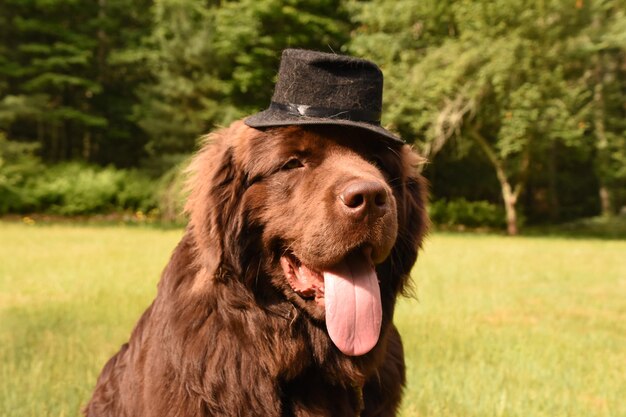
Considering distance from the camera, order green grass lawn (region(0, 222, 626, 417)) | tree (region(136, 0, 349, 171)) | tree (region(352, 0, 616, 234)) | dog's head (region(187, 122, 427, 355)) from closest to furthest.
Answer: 1. dog's head (region(187, 122, 427, 355))
2. green grass lawn (region(0, 222, 626, 417))
3. tree (region(352, 0, 616, 234))
4. tree (region(136, 0, 349, 171))

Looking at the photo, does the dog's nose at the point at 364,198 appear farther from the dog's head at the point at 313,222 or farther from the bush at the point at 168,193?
the bush at the point at 168,193

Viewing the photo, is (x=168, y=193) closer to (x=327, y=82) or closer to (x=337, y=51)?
(x=337, y=51)

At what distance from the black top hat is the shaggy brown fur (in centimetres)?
10

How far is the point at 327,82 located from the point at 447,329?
166 inches

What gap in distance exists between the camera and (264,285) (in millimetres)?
2660

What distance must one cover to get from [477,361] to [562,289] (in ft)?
15.1

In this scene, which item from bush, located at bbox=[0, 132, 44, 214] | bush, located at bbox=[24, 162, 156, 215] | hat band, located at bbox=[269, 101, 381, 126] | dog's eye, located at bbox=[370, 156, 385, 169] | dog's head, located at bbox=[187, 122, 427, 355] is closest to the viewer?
dog's head, located at bbox=[187, 122, 427, 355]

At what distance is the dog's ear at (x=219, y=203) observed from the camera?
2.62m

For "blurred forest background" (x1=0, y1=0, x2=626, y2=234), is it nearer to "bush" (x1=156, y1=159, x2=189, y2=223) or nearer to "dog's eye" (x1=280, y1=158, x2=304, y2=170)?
"bush" (x1=156, y1=159, x2=189, y2=223)

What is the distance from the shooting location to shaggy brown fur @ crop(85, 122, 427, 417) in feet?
8.29

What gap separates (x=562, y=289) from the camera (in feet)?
29.7

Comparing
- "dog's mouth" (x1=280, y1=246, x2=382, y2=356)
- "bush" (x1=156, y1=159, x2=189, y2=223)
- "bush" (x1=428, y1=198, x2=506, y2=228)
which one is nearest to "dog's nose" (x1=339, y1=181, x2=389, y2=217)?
"dog's mouth" (x1=280, y1=246, x2=382, y2=356)

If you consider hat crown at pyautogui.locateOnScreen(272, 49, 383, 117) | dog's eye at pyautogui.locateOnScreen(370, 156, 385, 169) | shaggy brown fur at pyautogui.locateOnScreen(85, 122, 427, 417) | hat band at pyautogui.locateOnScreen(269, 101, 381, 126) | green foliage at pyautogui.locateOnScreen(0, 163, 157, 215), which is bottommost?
green foliage at pyautogui.locateOnScreen(0, 163, 157, 215)

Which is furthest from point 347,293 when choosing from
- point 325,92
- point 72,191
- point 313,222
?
point 72,191
